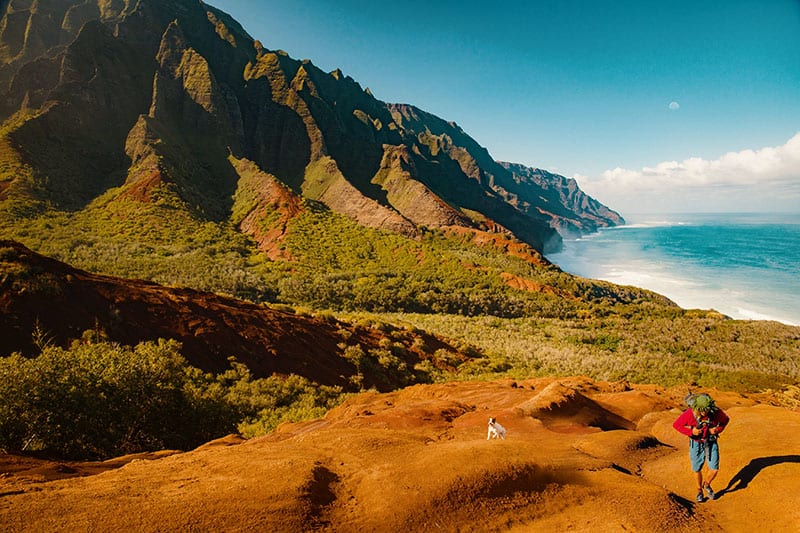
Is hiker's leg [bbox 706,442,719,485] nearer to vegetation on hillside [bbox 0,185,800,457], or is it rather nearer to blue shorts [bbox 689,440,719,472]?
blue shorts [bbox 689,440,719,472]

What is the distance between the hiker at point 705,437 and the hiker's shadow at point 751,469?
0.96 ft

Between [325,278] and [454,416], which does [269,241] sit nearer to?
[325,278]

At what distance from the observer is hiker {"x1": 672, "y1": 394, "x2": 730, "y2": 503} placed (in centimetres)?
608

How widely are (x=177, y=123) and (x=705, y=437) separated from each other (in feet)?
339

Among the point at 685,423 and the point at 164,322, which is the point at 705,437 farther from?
the point at 164,322

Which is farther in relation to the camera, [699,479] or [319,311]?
[319,311]

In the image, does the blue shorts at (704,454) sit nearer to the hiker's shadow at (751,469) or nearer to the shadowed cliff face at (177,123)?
the hiker's shadow at (751,469)

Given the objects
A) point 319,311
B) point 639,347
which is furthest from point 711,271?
point 319,311

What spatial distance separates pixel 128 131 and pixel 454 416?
302 ft

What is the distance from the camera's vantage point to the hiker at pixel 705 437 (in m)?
6.08

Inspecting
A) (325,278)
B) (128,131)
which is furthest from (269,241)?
(128,131)

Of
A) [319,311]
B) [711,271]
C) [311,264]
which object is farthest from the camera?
[711,271]

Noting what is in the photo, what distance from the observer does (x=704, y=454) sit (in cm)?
614

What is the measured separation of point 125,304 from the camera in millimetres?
17703
